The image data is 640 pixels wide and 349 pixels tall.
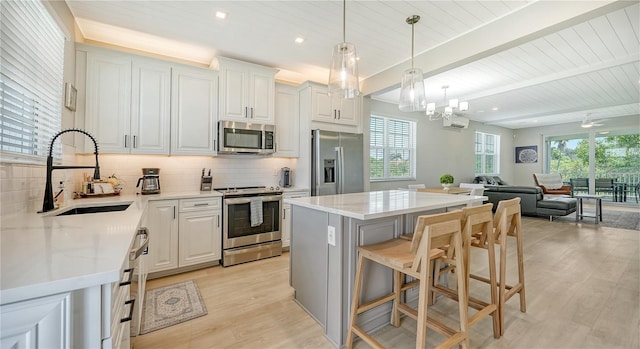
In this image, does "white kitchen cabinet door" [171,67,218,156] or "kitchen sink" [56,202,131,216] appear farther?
"white kitchen cabinet door" [171,67,218,156]

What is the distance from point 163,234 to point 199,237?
374 mm

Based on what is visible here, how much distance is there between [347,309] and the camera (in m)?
1.81

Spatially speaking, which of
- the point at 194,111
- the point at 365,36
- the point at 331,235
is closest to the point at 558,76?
the point at 365,36

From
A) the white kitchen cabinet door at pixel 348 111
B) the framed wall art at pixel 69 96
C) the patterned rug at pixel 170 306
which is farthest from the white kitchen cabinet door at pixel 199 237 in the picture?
the white kitchen cabinet door at pixel 348 111

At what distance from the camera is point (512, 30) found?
8.46 feet

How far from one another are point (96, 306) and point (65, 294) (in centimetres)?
9

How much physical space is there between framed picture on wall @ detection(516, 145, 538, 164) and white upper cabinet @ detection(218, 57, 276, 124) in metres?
10.1

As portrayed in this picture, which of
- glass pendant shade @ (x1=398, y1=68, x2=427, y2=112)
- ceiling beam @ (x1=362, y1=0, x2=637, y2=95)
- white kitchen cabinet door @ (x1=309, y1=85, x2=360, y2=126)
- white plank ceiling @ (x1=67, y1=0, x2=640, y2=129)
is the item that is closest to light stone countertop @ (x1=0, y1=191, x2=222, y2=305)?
white plank ceiling @ (x1=67, y1=0, x2=640, y2=129)

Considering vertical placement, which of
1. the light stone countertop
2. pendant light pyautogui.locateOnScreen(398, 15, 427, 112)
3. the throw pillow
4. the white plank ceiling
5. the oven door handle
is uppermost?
the white plank ceiling

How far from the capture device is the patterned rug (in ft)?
6.70

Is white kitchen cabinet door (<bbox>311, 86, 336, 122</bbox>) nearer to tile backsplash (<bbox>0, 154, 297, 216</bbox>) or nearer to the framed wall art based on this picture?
tile backsplash (<bbox>0, 154, 297, 216</bbox>)

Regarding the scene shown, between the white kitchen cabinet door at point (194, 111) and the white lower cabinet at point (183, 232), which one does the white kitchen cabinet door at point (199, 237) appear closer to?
the white lower cabinet at point (183, 232)

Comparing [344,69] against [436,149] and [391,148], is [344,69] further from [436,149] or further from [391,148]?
[436,149]

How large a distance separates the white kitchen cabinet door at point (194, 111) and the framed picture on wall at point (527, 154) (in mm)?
10865
